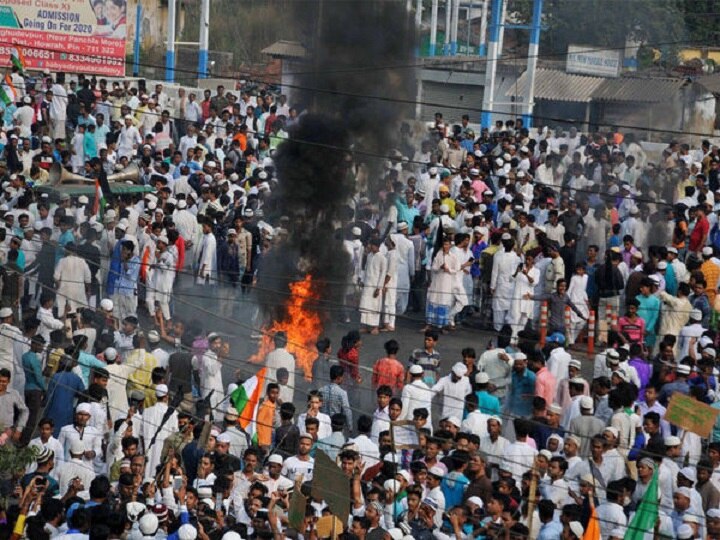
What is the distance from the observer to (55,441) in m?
11.5

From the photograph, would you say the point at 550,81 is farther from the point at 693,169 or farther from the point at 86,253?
the point at 86,253

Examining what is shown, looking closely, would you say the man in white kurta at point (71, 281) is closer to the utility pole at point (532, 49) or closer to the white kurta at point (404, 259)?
the white kurta at point (404, 259)

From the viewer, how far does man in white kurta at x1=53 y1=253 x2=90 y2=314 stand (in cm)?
1577

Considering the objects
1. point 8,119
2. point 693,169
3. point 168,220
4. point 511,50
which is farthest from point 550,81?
point 168,220

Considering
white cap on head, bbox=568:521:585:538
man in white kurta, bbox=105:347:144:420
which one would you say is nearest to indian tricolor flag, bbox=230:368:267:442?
man in white kurta, bbox=105:347:144:420

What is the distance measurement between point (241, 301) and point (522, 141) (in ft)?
27.5

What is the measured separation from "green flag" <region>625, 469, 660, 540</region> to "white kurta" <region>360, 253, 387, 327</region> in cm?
660

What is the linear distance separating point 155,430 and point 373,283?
503cm

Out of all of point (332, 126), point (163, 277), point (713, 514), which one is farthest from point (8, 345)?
point (713, 514)

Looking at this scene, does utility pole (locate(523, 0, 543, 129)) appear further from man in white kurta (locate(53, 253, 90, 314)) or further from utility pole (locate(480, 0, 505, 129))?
man in white kurta (locate(53, 253, 90, 314))

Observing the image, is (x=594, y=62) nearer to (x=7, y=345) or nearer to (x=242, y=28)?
(x=242, y=28)

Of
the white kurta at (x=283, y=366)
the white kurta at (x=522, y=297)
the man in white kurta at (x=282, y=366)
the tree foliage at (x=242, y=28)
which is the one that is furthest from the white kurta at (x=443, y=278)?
the tree foliage at (x=242, y=28)

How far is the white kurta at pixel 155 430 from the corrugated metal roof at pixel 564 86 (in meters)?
19.7

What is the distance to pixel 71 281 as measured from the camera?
1578cm
